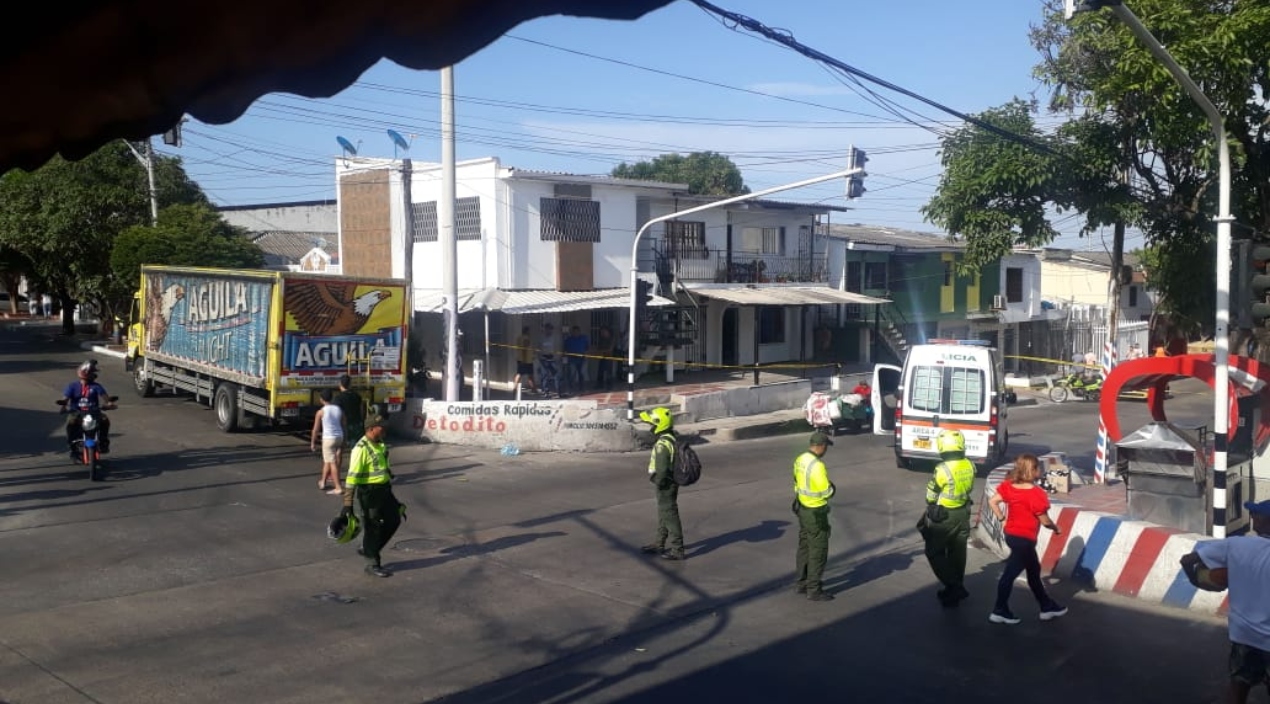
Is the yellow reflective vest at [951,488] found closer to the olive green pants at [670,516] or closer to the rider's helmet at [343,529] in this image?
the olive green pants at [670,516]

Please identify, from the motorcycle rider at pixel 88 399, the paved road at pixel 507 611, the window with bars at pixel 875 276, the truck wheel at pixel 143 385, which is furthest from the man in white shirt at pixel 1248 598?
the window with bars at pixel 875 276

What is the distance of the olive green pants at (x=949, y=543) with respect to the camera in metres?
10.2

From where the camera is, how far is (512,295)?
88.1 ft

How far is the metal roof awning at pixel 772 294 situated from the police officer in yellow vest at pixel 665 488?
1772 centimetres

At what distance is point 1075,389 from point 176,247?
25827 mm

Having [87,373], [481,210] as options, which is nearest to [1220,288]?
[87,373]

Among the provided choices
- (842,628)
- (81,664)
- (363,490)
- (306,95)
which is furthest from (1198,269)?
(306,95)

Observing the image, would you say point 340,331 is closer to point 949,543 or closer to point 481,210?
point 481,210

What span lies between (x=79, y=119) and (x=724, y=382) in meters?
27.5

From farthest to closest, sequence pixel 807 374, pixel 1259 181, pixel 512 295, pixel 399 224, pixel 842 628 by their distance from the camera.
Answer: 1. pixel 807 374
2. pixel 399 224
3. pixel 512 295
4. pixel 1259 181
5. pixel 842 628

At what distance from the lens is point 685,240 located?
3133cm

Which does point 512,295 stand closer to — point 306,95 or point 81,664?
point 81,664

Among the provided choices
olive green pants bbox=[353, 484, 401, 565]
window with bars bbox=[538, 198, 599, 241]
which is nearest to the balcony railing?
window with bars bbox=[538, 198, 599, 241]

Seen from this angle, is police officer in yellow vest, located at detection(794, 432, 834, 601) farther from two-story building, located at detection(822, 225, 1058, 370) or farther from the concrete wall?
two-story building, located at detection(822, 225, 1058, 370)
